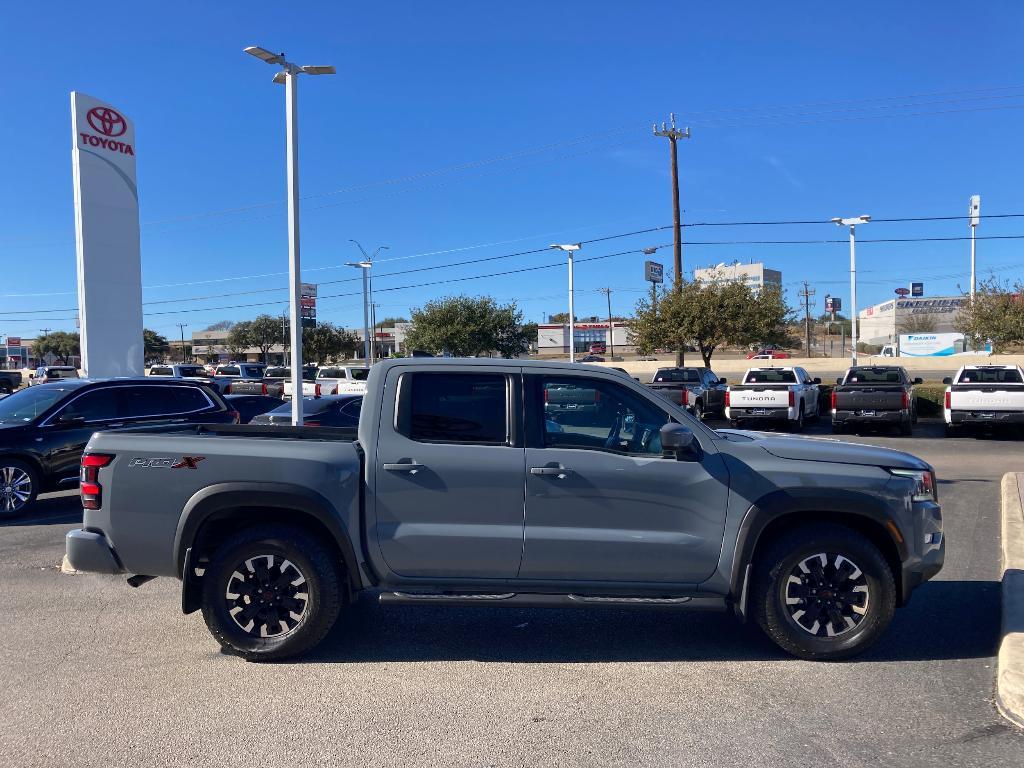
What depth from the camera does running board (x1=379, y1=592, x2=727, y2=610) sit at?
16.1 feet

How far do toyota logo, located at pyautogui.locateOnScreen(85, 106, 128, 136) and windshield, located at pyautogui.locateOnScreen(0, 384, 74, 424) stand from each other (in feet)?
44.1

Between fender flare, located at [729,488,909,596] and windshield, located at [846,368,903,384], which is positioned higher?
windshield, located at [846,368,903,384]

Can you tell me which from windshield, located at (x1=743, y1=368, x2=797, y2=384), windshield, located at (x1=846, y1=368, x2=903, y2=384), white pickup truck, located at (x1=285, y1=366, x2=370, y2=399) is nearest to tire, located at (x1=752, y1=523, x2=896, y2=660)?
windshield, located at (x1=846, y1=368, x2=903, y2=384)

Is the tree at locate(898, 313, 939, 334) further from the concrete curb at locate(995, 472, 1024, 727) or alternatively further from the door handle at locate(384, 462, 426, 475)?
the door handle at locate(384, 462, 426, 475)

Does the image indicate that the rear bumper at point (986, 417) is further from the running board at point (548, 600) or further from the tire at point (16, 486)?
the tire at point (16, 486)

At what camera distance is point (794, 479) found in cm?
495

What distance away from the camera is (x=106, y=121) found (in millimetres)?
22000

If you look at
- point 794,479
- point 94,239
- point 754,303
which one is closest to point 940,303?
point 754,303

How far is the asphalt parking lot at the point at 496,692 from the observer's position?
398cm

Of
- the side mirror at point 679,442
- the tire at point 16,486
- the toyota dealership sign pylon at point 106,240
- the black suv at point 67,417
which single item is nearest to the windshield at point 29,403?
the black suv at point 67,417

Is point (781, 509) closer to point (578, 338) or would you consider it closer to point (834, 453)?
point (834, 453)

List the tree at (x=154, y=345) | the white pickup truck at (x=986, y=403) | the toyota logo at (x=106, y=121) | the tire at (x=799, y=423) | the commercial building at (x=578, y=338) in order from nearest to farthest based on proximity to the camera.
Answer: the white pickup truck at (x=986, y=403)
the tire at (x=799, y=423)
the toyota logo at (x=106, y=121)
the tree at (x=154, y=345)
the commercial building at (x=578, y=338)

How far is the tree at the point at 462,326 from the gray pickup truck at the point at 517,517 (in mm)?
45932

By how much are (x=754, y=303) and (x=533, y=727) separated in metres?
32.3
